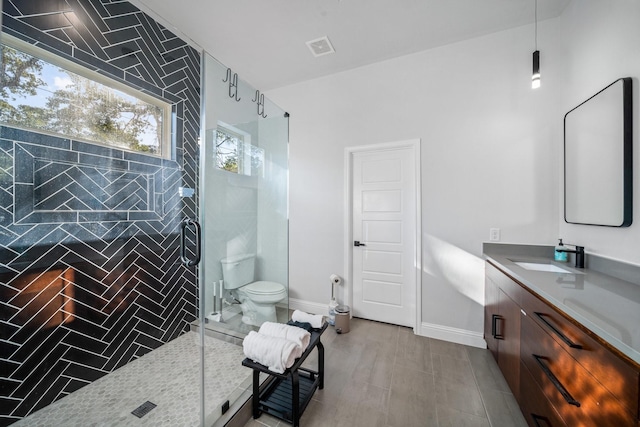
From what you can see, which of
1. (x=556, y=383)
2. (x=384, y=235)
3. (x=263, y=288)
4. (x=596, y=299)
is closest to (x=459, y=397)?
(x=556, y=383)

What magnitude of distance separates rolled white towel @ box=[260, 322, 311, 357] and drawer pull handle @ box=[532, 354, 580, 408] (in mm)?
1184

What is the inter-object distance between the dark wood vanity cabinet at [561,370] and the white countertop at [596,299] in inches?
1.5

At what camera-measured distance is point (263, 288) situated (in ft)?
7.50

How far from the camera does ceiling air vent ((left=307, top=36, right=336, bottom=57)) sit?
232 centimetres

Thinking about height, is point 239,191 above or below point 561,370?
above

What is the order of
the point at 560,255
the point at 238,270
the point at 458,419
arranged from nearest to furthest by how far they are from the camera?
the point at 458,419
the point at 560,255
the point at 238,270

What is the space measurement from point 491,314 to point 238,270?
2.09m

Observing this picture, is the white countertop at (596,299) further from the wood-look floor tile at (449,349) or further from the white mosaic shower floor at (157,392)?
the white mosaic shower floor at (157,392)

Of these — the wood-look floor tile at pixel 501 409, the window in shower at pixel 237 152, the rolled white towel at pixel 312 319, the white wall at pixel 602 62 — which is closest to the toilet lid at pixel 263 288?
the rolled white towel at pixel 312 319

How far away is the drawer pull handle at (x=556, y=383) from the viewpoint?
0.90m

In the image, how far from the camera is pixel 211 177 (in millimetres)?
1514

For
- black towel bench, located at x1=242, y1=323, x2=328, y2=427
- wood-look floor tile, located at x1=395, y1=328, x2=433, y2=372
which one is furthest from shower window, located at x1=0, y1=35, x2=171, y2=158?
wood-look floor tile, located at x1=395, y1=328, x2=433, y2=372

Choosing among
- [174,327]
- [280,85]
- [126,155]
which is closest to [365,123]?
[280,85]

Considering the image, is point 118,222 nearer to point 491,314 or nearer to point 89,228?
point 89,228
